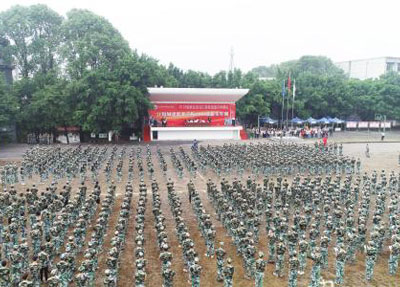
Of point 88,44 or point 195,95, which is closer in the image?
point 88,44

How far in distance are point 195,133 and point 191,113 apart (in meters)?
2.13

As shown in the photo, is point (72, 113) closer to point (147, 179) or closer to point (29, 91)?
point (29, 91)

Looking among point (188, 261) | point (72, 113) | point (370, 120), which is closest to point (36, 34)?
point (72, 113)

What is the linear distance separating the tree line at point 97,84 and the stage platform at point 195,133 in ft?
8.15

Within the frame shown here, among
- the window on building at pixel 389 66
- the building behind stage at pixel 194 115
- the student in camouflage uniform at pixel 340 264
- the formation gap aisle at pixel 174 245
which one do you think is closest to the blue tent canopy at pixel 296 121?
the building behind stage at pixel 194 115

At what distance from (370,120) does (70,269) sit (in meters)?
46.2

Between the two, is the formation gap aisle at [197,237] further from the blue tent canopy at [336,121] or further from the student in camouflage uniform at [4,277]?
the blue tent canopy at [336,121]

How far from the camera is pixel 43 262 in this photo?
29.1 feet

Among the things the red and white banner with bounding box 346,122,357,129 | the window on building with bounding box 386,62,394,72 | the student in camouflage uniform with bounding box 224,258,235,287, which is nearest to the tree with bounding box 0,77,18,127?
the student in camouflage uniform with bounding box 224,258,235,287

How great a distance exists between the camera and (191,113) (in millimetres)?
37750

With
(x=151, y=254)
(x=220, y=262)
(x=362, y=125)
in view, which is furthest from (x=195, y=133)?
(x=220, y=262)

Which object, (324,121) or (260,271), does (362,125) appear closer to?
(324,121)

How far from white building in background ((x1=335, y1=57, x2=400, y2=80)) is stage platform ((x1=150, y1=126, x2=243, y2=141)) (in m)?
34.8

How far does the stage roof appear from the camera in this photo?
3495 centimetres
